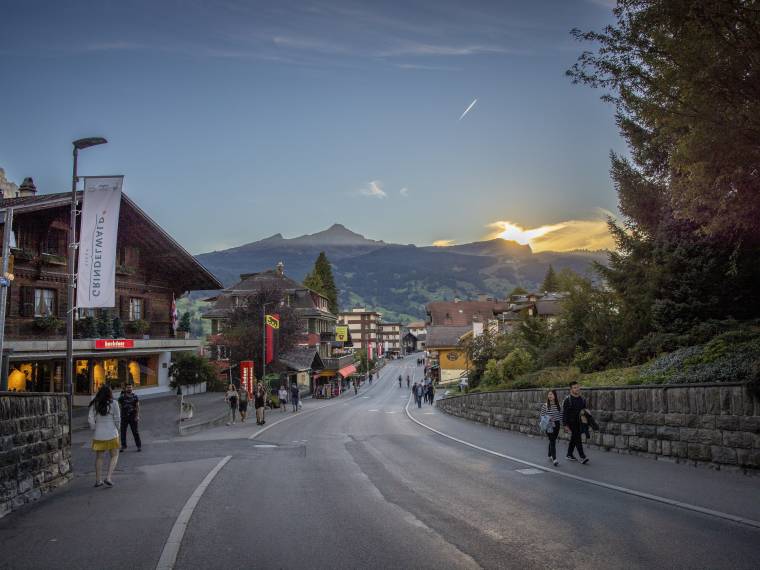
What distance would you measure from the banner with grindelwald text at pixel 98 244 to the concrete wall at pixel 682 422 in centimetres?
1544

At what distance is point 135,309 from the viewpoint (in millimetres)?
34188

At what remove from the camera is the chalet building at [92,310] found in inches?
1016

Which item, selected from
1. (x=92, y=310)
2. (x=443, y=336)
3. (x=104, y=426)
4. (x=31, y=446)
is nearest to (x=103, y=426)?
(x=104, y=426)

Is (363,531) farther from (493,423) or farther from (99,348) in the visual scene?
(99,348)

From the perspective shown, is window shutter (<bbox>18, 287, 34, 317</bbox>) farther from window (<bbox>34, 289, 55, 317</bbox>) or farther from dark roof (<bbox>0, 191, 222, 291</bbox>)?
dark roof (<bbox>0, 191, 222, 291</bbox>)

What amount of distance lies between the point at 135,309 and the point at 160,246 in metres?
4.21

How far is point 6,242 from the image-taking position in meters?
14.7

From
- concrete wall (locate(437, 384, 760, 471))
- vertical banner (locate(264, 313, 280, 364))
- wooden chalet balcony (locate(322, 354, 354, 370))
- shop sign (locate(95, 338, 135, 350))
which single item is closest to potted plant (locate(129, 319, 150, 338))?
shop sign (locate(95, 338, 135, 350))

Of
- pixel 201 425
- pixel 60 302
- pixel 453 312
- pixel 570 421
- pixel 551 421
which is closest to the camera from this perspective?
pixel 570 421

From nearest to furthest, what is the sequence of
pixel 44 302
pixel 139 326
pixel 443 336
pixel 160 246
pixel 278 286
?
pixel 44 302 < pixel 139 326 < pixel 160 246 < pixel 278 286 < pixel 443 336

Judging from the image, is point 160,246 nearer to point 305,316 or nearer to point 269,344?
point 269,344

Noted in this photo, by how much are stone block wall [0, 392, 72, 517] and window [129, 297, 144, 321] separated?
2412 cm

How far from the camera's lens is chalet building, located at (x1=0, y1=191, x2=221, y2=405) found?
25.8 m

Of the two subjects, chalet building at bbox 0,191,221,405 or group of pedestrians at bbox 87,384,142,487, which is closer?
group of pedestrians at bbox 87,384,142,487
